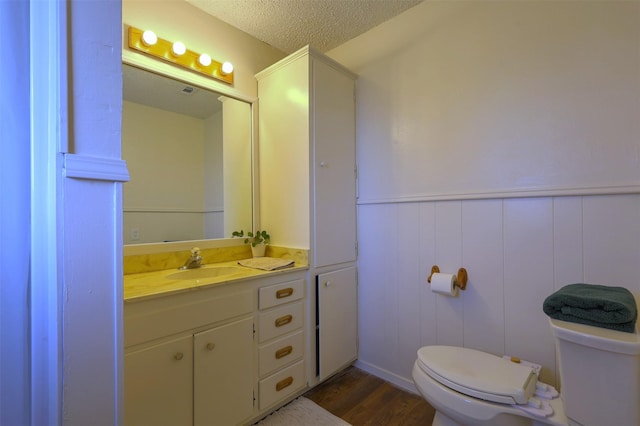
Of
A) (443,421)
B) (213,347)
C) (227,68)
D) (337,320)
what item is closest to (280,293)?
(213,347)

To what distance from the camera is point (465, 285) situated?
1609mm

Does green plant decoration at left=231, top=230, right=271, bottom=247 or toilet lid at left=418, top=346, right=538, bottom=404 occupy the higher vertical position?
green plant decoration at left=231, top=230, right=271, bottom=247

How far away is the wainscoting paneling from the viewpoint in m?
1.25

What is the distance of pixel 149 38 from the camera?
5.17 ft

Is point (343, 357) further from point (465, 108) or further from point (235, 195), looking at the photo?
point (465, 108)

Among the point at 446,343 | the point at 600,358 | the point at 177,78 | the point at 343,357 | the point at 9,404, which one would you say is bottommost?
the point at 343,357

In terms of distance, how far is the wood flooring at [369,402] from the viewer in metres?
1.59

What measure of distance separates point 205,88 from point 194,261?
3.74 ft

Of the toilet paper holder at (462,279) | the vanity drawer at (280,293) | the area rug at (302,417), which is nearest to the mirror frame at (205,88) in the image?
the vanity drawer at (280,293)

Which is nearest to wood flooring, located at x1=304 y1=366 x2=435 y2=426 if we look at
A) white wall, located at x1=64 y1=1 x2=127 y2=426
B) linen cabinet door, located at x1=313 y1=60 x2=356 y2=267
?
linen cabinet door, located at x1=313 y1=60 x2=356 y2=267

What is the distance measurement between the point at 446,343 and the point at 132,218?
198 centimetres

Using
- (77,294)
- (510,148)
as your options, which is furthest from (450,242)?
(77,294)

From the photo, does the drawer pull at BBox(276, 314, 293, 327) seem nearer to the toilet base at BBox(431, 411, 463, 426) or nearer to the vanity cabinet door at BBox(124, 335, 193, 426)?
the vanity cabinet door at BBox(124, 335, 193, 426)

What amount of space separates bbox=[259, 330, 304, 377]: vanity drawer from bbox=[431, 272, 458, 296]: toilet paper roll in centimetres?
86
